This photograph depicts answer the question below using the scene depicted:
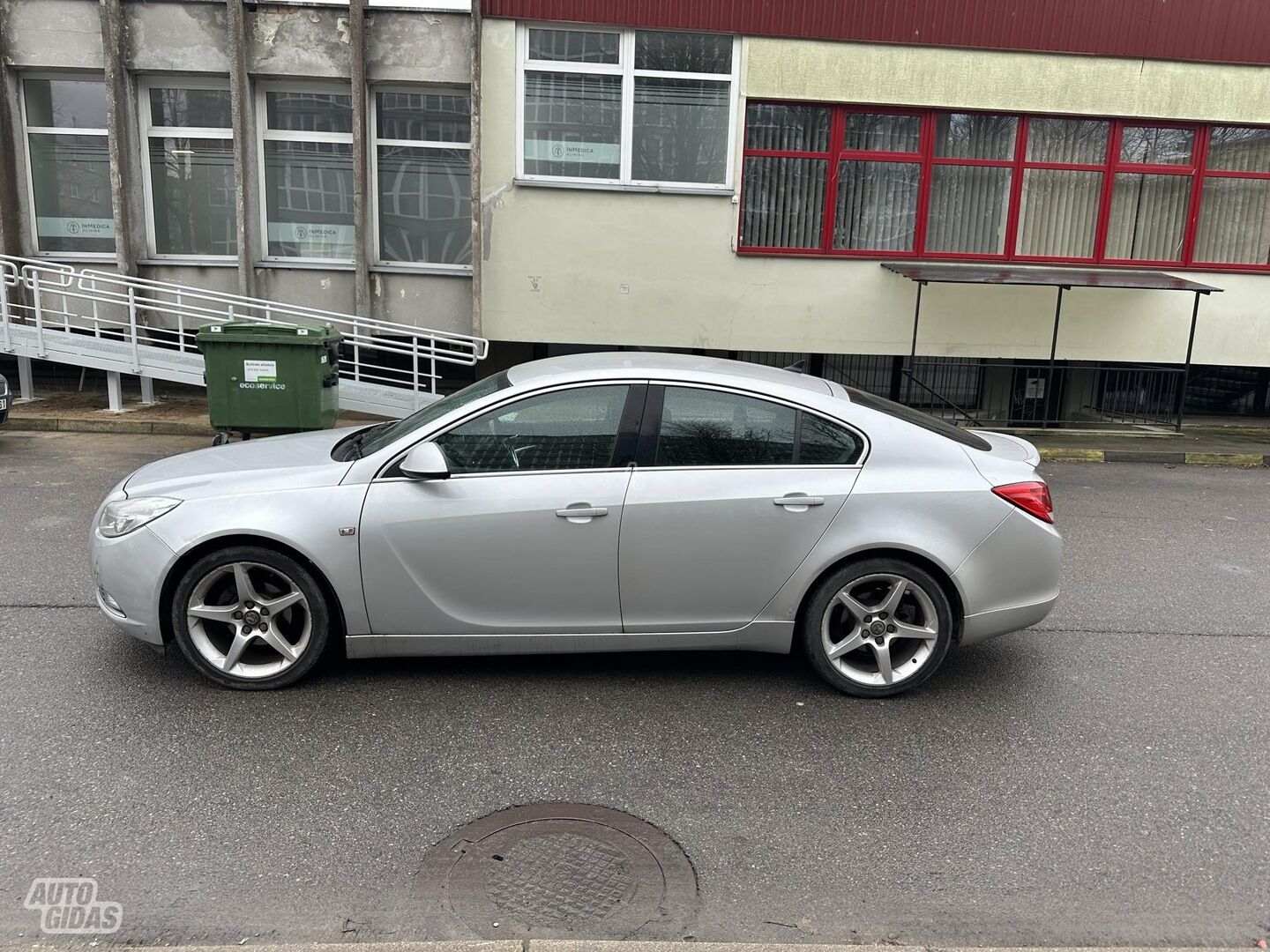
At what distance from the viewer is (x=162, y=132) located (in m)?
13.5

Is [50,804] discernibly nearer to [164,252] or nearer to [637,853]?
[637,853]

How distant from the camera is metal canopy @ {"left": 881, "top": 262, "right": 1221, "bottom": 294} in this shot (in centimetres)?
1245

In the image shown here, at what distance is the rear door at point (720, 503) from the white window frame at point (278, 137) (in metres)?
9.83

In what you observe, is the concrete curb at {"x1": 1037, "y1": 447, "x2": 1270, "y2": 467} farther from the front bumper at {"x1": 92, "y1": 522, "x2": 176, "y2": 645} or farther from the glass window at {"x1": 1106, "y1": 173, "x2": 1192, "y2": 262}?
the front bumper at {"x1": 92, "y1": 522, "x2": 176, "y2": 645}

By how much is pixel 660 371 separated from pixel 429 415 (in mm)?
1120

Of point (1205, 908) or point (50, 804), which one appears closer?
point (1205, 908)

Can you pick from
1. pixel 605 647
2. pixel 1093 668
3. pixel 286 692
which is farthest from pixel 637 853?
pixel 1093 668

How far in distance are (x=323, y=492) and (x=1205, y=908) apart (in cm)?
363

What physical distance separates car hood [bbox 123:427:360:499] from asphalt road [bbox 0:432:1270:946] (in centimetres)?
88

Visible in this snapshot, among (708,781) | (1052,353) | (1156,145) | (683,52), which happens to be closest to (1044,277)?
(1052,353)

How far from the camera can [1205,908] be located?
3.15m

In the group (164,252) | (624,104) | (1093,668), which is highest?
(624,104)

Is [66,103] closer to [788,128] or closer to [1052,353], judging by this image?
[788,128]

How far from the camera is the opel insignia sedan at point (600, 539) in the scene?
439cm
